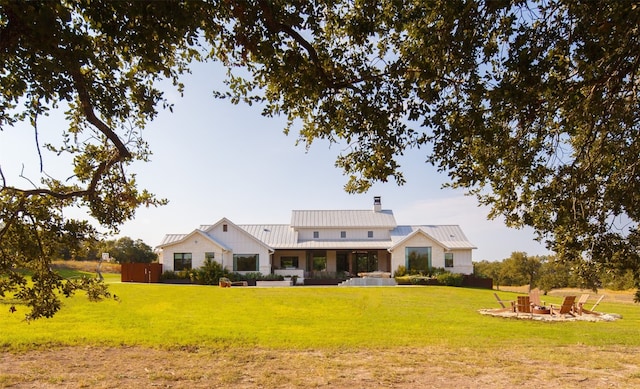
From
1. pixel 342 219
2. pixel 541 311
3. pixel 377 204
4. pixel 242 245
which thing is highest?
pixel 377 204

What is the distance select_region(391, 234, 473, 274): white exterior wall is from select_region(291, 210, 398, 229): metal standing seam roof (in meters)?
4.36

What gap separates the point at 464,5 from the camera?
5758mm

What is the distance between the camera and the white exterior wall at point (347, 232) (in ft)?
150

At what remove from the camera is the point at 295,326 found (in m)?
15.9

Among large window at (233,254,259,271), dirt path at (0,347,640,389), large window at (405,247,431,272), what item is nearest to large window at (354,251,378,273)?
large window at (405,247,431,272)

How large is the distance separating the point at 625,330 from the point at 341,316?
29.6 feet

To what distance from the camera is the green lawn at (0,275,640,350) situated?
1309cm

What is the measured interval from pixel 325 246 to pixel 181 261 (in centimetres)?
1177

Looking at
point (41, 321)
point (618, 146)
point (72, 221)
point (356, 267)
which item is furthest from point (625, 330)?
point (356, 267)

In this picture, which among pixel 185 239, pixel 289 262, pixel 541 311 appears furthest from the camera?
pixel 289 262

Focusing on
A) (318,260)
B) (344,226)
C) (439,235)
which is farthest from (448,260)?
(318,260)

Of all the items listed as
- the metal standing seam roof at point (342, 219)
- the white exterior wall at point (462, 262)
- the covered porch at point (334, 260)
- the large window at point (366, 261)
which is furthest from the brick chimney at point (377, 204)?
the white exterior wall at point (462, 262)

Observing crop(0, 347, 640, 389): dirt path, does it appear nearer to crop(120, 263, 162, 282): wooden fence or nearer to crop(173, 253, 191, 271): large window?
crop(120, 263, 162, 282): wooden fence

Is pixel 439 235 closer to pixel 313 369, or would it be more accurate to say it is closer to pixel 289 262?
pixel 289 262
